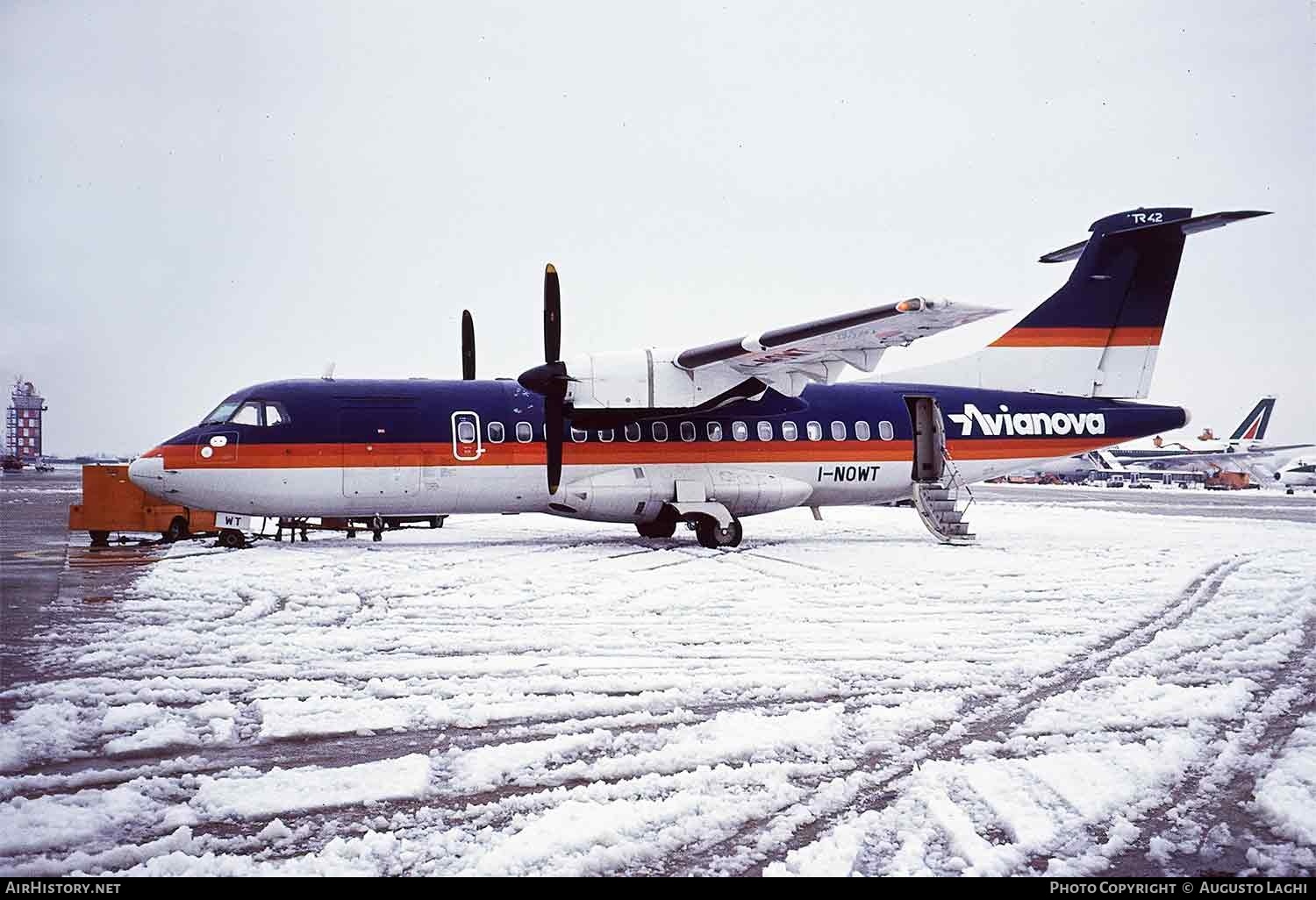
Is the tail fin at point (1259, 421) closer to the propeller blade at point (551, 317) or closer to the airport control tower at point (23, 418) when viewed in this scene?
the propeller blade at point (551, 317)

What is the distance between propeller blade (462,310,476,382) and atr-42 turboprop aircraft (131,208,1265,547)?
6cm

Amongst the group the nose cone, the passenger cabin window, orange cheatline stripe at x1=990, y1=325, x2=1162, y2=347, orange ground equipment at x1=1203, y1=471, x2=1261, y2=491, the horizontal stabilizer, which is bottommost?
orange ground equipment at x1=1203, y1=471, x2=1261, y2=491

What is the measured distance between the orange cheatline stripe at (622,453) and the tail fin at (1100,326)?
4.77 ft

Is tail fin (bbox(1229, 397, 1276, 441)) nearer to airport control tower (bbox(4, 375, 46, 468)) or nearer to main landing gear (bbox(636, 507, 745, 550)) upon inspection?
main landing gear (bbox(636, 507, 745, 550))

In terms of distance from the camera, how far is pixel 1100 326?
19.3 m

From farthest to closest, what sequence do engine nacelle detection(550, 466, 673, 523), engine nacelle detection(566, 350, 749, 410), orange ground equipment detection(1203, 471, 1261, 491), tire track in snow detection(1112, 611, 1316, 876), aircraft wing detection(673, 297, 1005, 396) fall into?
orange ground equipment detection(1203, 471, 1261, 491)
engine nacelle detection(550, 466, 673, 523)
engine nacelle detection(566, 350, 749, 410)
aircraft wing detection(673, 297, 1005, 396)
tire track in snow detection(1112, 611, 1316, 876)

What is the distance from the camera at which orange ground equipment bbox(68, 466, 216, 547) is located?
59.3 feet

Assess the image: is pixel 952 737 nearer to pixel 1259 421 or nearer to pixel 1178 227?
pixel 1178 227

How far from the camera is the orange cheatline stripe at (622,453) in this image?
15.1 meters

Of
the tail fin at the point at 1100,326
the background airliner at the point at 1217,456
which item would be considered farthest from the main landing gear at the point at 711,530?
the background airliner at the point at 1217,456

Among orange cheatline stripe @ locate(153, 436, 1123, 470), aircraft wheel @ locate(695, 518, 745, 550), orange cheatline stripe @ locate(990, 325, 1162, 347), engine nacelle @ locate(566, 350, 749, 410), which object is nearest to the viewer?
orange cheatline stripe @ locate(153, 436, 1123, 470)

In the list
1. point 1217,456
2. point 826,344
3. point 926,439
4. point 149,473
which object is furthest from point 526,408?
point 1217,456

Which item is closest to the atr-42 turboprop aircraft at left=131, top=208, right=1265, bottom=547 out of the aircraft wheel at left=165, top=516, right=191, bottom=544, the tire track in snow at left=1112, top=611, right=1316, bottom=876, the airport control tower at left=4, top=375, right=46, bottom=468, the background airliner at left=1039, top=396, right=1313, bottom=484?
the aircraft wheel at left=165, top=516, right=191, bottom=544

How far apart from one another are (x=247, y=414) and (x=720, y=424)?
856 centimetres
